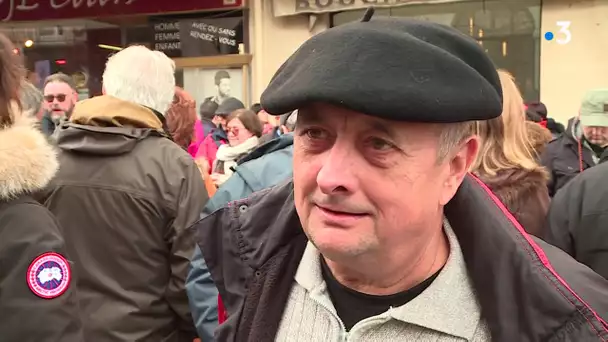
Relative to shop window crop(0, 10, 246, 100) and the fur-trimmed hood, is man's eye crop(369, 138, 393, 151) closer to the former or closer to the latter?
the fur-trimmed hood

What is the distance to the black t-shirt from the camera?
138 centimetres

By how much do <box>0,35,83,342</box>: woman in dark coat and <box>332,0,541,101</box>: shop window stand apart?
732cm

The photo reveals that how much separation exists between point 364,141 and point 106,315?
1.64m

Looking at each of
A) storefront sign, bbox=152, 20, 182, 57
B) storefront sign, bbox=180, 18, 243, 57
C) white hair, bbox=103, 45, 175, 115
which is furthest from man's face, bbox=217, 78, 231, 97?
white hair, bbox=103, 45, 175, 115

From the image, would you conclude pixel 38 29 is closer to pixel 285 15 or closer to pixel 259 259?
pixel 285 15

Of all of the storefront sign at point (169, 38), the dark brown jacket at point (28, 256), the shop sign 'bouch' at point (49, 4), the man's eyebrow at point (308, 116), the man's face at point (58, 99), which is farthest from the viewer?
the shop sign 'bouch' at point (49, 4)

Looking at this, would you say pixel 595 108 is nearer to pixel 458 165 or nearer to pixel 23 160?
pixel 458 165

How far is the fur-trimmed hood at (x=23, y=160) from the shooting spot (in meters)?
1.69

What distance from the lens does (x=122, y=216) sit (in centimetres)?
250

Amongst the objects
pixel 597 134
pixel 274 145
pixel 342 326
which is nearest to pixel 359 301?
pixel 342 326

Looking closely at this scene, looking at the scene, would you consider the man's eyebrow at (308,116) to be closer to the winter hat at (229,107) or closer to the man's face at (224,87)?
the winter hat at (229,107)

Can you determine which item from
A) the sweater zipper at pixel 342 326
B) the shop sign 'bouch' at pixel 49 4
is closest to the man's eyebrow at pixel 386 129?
the sweater zipper at pixel 342 326

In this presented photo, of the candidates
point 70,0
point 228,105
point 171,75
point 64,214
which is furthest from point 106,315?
point 70,0

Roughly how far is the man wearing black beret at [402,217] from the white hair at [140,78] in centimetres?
141
